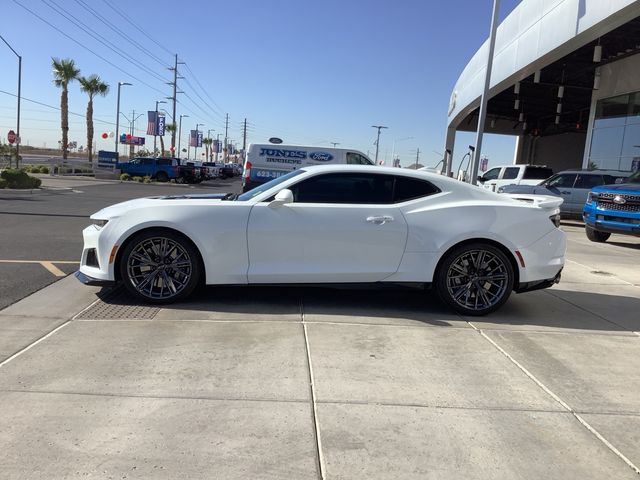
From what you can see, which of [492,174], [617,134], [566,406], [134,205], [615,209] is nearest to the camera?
[566,406]

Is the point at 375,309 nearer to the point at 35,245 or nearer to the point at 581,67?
the point at 35,245

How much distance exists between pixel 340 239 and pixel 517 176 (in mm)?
17385

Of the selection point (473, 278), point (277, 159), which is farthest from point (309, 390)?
point (277, 159)

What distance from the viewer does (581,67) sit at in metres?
23.4

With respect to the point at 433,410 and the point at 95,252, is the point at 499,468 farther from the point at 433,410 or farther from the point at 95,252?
the point at 95,252

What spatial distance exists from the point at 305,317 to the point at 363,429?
2.15 metres

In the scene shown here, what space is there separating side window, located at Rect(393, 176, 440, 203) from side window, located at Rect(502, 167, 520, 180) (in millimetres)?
16811

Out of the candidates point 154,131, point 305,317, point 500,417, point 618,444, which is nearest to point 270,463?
point 500,417

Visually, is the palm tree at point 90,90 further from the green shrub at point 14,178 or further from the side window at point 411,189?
the side window at point 411,189

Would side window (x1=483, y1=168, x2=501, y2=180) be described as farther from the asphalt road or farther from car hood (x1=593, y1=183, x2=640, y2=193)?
the asphalt road

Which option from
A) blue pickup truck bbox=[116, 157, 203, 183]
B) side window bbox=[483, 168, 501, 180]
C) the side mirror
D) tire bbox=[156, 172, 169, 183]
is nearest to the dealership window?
side window bbox=[483, 168, 501, 180]

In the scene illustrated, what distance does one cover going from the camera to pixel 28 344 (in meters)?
4.34

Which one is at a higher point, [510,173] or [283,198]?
[510,173]

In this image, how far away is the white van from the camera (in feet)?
57.0
